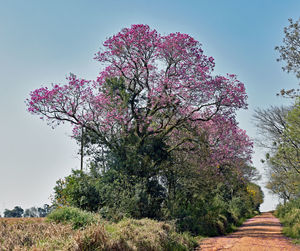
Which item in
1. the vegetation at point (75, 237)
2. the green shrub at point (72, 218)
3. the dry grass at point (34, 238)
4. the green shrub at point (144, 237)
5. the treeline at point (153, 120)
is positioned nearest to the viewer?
the dry grass at point (34, 238)

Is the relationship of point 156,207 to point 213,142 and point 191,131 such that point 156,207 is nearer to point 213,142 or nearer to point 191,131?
point 191,131

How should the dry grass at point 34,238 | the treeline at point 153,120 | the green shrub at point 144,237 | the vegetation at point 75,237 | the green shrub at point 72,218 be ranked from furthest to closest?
the treeline at point 153,120 → the green shrub at point 72,218 → the green shrub at point 144,237 → the vegetation at point 75,237 → the dry grass at point 34,238

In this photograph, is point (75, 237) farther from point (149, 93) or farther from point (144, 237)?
point (149, 93)

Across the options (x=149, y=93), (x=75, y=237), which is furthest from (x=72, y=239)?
(x=149, y=93)

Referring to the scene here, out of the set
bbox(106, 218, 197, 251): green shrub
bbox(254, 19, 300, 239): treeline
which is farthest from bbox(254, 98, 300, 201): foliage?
bbox(106, 218, 197, 251): green shrub

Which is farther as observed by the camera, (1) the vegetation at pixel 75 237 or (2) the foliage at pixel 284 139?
(2) the foliage at pixel 284 139

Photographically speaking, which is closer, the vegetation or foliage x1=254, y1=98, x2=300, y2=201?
the vegetation

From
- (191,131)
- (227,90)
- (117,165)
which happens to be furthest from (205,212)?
(227,90)

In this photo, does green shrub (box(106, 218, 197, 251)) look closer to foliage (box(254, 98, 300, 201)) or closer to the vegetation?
the vegetation

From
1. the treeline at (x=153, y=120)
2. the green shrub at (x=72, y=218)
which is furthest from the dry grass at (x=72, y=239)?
the treeline at (x=153, y=120)

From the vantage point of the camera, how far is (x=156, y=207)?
15375 millimetres

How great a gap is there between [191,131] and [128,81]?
4.29 metres

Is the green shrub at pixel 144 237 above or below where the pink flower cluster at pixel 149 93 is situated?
below

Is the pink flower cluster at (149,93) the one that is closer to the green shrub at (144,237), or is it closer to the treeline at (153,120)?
the treeline at (153,120)
